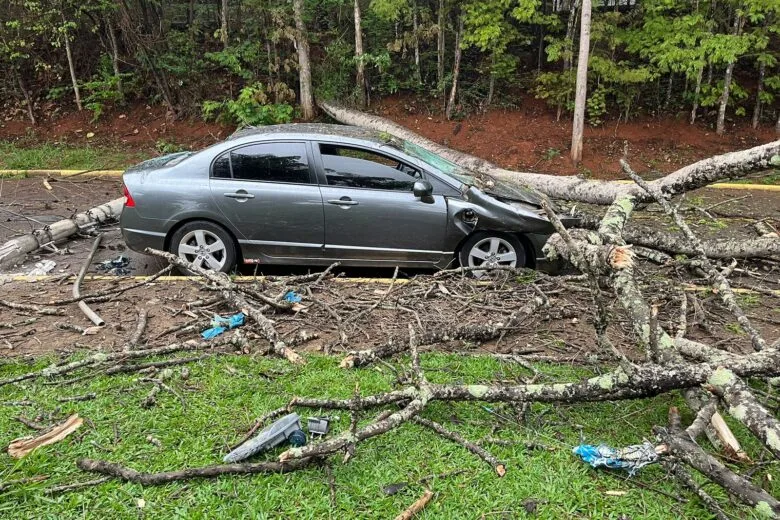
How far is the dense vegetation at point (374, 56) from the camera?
1130 centimetres

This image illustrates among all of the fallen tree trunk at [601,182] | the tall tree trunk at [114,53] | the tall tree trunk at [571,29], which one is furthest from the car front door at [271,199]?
the tall tree trunk at [114,53]

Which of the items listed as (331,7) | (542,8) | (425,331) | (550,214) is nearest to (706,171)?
(550,214)

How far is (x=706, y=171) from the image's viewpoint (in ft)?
16.0

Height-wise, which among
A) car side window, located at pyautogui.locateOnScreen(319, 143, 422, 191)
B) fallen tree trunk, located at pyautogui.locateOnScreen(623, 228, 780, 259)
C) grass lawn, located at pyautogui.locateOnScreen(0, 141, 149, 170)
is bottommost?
fallen tree trunk, located at pyautogui.locateOnScreen(623, 228, 780, 259)

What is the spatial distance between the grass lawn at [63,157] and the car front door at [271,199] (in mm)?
6092

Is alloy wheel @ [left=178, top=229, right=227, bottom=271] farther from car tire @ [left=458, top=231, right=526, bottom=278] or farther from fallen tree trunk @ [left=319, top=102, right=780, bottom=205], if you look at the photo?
fallen tree trunk @ [left=319, top=102, right=780, bottom=205]

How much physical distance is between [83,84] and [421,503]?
556 inches

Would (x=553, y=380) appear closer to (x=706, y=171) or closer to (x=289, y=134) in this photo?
(x=706, y=171)

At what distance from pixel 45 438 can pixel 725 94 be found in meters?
12.3

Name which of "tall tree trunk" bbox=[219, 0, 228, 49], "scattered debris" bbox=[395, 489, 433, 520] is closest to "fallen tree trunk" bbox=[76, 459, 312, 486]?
"scattered debris" bbox=[395, 489, 433, 520]

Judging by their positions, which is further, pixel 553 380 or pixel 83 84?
pixel 83 84

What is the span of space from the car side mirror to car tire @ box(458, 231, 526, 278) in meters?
0.64

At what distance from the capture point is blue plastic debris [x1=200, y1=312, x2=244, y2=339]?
187 inches

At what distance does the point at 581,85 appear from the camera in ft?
34.6
